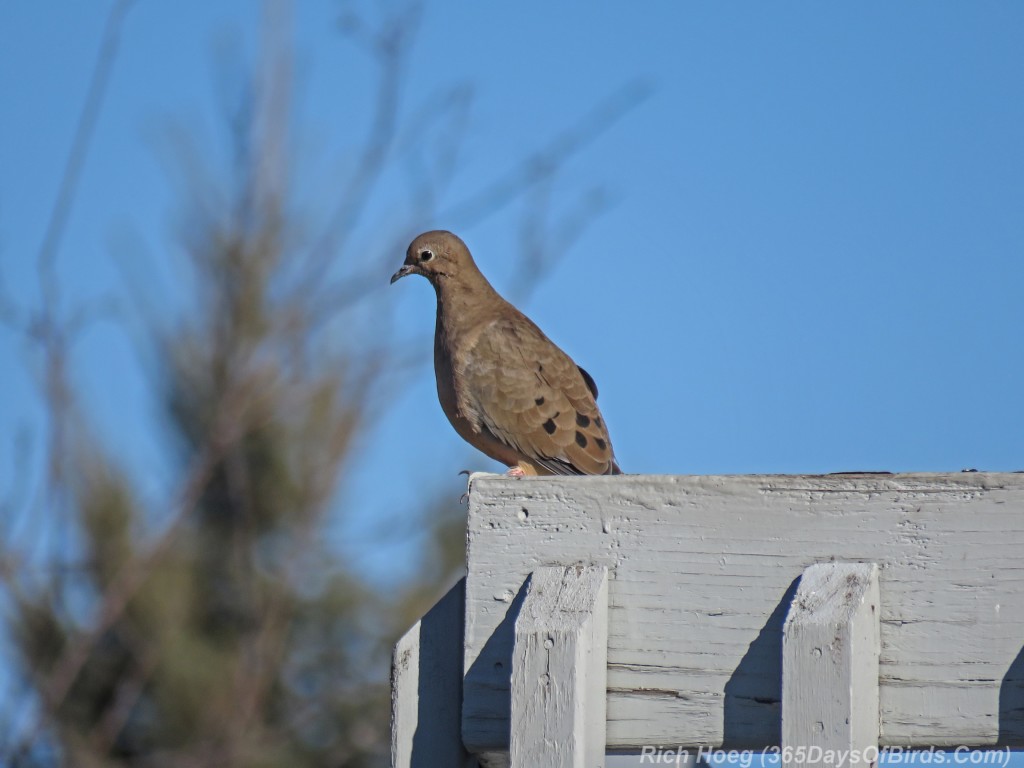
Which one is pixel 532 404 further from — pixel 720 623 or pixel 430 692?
pixel 720 623

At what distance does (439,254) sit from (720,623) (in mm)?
3011

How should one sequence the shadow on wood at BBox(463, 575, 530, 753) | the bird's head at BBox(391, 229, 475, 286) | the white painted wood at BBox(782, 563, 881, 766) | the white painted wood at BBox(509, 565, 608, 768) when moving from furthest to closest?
the bird's head at BBox(391, 229, 475, 286) → the shadow on wood at BBox(463, 575, 530, 753) → the white painted wood at BBox(509, 565, 608, 768) → the white painted wood at BBox(782, 563, 881, 766)

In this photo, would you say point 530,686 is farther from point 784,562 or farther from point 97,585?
point 97,585

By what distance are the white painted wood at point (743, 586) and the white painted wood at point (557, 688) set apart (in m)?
0.07

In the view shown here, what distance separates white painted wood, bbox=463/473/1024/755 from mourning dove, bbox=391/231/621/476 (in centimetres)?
216

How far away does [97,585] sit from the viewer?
7.55 metres

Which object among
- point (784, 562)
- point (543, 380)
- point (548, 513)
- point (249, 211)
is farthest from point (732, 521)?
point (249, 211)

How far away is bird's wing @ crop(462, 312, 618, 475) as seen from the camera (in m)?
4.43

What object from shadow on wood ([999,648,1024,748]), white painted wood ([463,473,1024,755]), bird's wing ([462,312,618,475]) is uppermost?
bird's wing ([462,312,618,475])

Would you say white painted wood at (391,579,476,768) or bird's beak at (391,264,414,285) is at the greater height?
bird's beak at (391,264,414,285)

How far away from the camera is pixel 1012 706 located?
1.82 m

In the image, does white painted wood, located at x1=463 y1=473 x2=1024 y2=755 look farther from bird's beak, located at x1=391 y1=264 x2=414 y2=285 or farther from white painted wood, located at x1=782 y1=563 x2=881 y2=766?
bird's beak, located at x1=391 y1=264 x2=414 y2=285

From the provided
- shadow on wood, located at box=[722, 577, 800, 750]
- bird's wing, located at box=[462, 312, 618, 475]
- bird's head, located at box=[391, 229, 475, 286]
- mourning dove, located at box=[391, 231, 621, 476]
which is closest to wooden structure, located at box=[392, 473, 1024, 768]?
shadow on wood, located at box=[722, 577, 800, 750]

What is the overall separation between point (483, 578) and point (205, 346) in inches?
226
